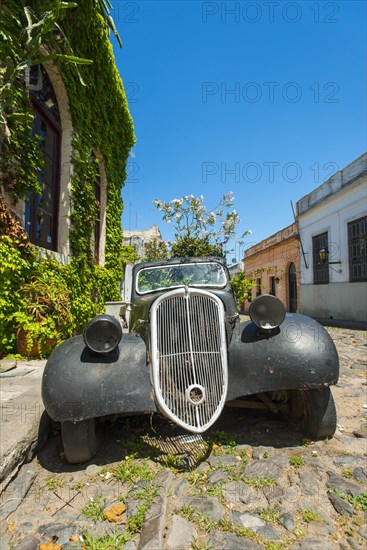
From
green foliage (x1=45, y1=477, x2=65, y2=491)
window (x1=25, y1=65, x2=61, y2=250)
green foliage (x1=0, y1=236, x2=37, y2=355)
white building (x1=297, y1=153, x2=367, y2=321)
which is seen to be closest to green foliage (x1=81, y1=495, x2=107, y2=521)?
green foliage (x1=45, y1=477, x2=65, y2=491)

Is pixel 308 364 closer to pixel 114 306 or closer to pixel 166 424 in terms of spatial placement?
pixel 166 424

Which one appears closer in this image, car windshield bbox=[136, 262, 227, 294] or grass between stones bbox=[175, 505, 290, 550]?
grass between stones bbox=[175, 505, 290, 550]

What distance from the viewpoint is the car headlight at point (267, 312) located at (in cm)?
242

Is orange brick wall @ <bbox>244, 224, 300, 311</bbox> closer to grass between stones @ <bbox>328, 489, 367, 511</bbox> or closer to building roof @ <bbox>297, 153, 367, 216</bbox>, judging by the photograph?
building roof @ <bbox>297, 153, 367, 216</bbox>

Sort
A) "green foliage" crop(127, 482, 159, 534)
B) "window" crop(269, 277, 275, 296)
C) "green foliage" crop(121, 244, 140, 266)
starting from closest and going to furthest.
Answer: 1. "green foliage" crop(127, 482, 159, 534)
2. "green foliage" crop(121, 244, 140, 266)
3. "window" crop(269, 277, 275, 296)

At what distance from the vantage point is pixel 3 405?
2.64 m

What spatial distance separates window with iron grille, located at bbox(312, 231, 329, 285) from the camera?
48.0ft

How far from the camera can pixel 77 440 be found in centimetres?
215

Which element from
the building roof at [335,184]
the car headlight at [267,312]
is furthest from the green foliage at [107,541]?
the building roof at [335,184]

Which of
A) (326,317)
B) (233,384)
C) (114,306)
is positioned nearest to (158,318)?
(233,384)

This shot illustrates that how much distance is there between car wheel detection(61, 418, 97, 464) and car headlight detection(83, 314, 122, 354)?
0.53 m

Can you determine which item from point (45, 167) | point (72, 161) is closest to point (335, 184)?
point (72, 161)

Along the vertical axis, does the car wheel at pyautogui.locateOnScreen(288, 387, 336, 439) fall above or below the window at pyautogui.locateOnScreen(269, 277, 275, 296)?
below

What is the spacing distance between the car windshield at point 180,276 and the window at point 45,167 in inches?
103
